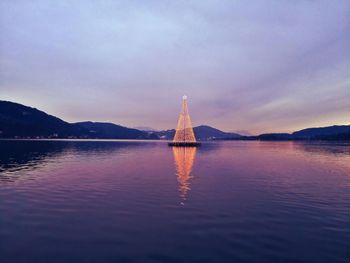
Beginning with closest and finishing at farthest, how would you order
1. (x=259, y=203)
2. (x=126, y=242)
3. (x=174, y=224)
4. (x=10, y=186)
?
(x=126, y=242)
(x=174, y=224)
(x=259, y=203)
(x=10, y=186)

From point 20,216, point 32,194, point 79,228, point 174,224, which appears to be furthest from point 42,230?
point 32,194

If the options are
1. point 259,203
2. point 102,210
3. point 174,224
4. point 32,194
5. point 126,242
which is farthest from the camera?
point 32,194

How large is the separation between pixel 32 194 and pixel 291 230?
2256 cm

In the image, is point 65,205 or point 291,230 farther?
point 65,205

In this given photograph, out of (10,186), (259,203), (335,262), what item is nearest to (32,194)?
(10,186)

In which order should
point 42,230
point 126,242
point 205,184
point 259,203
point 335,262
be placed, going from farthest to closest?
1. point 205,184
2. point 259,203
3. point 42,230
4. point 126,242
5. point 335,262

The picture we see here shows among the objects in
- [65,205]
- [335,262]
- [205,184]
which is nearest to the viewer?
[335,262]

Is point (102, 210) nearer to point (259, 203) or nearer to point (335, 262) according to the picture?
point (259, 203)

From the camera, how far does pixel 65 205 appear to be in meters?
20.4

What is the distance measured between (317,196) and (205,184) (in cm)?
1212

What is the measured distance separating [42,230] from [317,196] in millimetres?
24198

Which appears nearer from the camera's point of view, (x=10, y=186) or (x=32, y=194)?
(x=32, y=194)

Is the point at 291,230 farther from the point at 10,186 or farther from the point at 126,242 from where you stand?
the point at 10,186

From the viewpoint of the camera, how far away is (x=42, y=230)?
14758 mm
